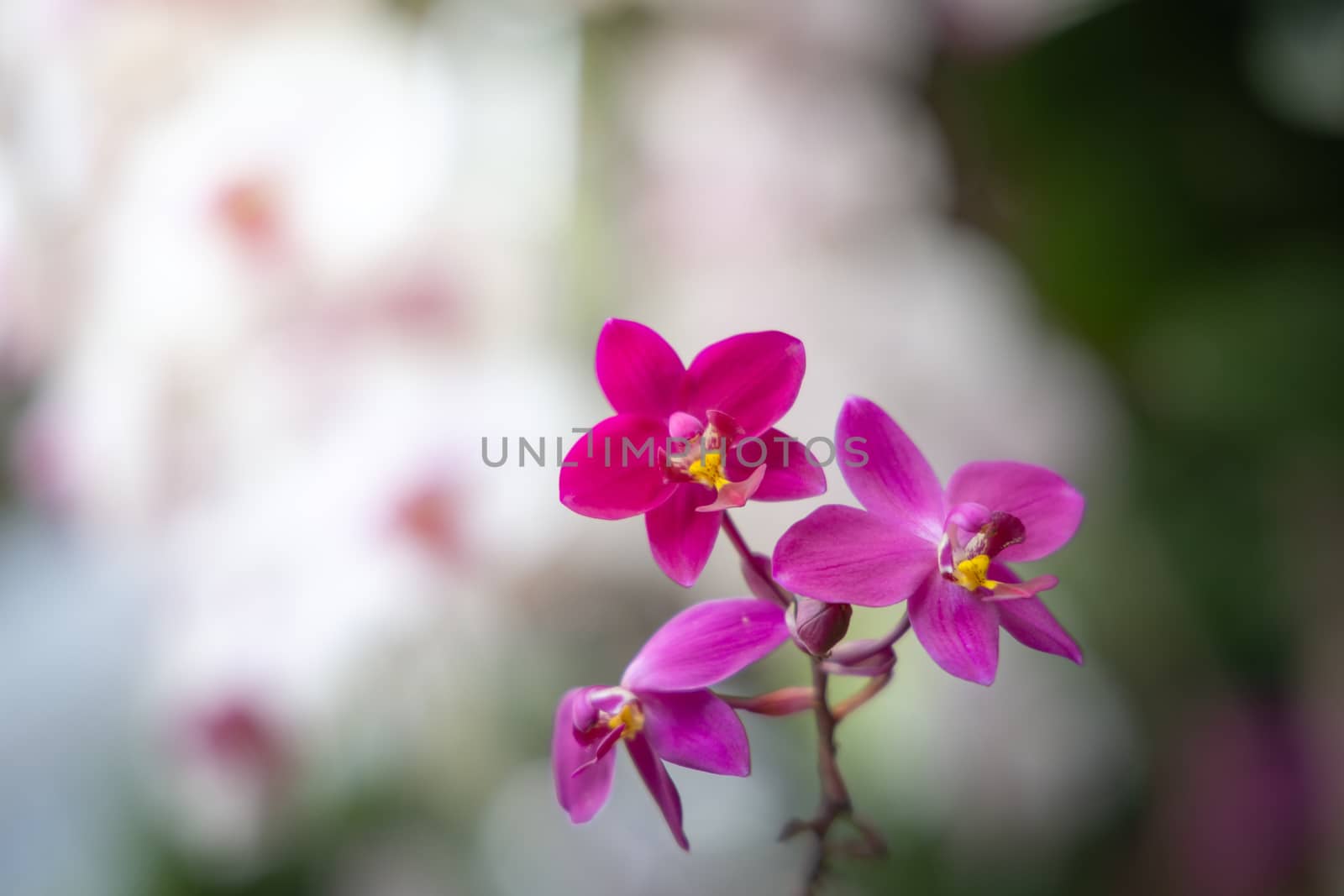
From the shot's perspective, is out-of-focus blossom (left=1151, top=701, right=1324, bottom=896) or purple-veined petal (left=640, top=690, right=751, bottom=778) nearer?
purple-veined petal (left=640, top=690, right=751, bottom=778)

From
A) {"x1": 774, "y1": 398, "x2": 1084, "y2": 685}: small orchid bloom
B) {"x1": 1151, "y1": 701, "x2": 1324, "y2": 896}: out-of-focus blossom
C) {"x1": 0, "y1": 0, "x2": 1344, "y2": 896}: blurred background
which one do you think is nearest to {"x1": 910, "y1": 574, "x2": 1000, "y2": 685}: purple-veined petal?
{"x1": 774, "y1": 398, "x2": 1084, "y2": 685}: small orchid bloom

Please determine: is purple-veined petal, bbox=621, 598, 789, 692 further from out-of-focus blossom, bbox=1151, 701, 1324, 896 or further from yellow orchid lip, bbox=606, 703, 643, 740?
out-of-focus blossom, bbox=1151, 701, 1324, 896

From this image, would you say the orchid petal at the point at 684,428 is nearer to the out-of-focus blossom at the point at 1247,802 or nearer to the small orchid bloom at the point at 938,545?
the small orchid bloom at the point at 938,545

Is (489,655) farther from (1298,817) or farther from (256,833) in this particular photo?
(1298,817)

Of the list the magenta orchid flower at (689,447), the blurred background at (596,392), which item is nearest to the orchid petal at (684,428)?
the magenta orchid flower at (689,447)

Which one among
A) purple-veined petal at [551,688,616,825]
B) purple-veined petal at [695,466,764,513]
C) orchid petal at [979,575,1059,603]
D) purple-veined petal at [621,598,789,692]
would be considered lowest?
purple-veined petal at [551,688,616,825]

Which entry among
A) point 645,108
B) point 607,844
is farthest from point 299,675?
point 645,108

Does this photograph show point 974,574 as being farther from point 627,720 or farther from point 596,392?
point 596,392

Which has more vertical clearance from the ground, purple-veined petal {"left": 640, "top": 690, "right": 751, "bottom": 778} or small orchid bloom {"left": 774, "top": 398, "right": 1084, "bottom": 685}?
small orchid bloom {"left": 774, "top": 398, "right": 1084, "bottom": 685}
